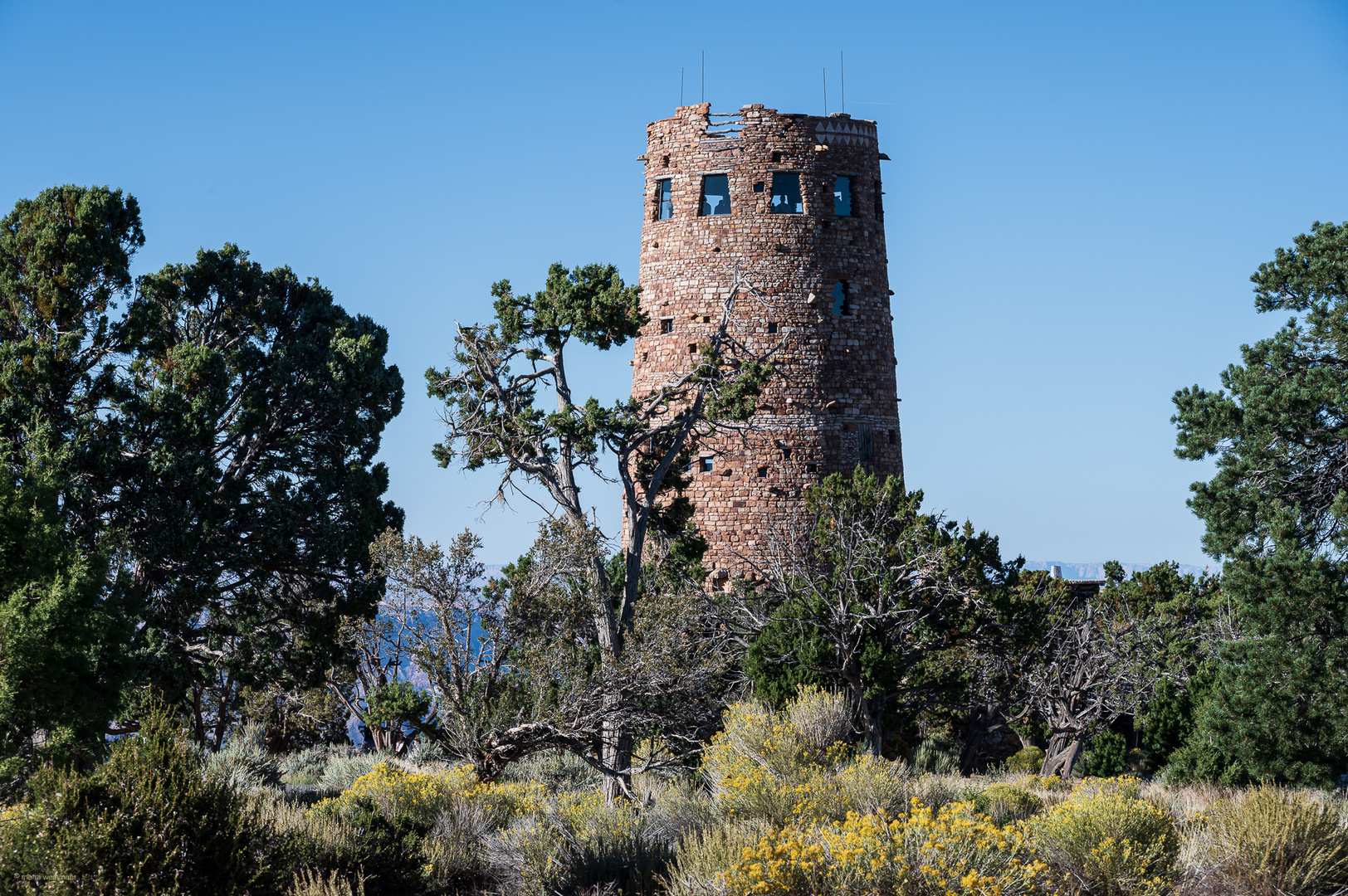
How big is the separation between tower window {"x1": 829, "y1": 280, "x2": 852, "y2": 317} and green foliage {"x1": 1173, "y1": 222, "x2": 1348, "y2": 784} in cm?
950

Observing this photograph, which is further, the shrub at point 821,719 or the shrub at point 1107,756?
the shrub at point 1107,756

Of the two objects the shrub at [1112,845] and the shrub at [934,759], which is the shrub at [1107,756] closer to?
the shrub at [934,759]

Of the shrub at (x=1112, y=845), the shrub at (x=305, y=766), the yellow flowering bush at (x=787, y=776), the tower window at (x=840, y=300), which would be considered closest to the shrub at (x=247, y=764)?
the shrub at (x=305, y=766)

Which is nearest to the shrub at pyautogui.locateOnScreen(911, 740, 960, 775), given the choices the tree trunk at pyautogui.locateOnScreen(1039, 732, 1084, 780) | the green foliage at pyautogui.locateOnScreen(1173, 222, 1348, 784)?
the tree trunk at pyautogui.locateOnScreen(1039, 732, 1084, 780)

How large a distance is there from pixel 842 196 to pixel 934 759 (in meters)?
13.5

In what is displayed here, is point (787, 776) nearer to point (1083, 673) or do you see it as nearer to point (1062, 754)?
point (1083, 673)

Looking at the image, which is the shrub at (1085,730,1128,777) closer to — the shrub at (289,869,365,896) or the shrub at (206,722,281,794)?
the shrub at (206,722,281,794)

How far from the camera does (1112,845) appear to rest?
11875mm

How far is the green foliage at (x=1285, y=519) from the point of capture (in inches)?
824

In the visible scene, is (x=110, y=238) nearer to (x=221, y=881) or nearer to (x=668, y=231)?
(x=668, y=231)

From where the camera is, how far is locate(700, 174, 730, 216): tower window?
104ft

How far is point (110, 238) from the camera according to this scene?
921 inches

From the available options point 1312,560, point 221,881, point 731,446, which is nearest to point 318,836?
point 221,881

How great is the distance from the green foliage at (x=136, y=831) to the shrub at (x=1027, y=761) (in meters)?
23.0
